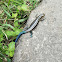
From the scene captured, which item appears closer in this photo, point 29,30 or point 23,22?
point 29,30

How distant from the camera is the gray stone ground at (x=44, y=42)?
272 centimetres

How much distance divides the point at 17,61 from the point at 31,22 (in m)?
1.39

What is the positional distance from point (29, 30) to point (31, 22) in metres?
0.39

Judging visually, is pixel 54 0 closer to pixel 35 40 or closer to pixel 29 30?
pixel 29 30

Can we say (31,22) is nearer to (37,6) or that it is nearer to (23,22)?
(23,22)

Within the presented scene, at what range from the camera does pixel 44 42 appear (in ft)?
9.77

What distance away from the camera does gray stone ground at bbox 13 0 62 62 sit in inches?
107

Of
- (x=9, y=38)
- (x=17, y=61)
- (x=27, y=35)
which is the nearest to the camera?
(x=17, y=61)

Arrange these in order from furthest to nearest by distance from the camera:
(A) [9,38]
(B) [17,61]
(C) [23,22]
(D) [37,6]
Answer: (D) [37,6] < (C) [23,22] < (A) [9,38] < (B) [17,61]

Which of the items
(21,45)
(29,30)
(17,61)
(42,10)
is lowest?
(17,61)

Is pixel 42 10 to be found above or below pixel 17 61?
above

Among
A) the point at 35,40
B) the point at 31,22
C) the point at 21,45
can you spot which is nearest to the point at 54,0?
the point at 31,22

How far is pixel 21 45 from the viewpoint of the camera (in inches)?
120

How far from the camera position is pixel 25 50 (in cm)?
290
